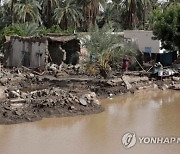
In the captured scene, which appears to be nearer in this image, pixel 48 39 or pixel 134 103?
pixel 134 103

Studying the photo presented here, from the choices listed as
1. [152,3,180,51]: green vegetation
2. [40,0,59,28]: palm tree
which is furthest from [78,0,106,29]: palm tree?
[152,3,180,51]: green vegetation

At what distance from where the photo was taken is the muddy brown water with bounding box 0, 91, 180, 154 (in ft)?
41.8

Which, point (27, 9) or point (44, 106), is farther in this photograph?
point (27, 9)

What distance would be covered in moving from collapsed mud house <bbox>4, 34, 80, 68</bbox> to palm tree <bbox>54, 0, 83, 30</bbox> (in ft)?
32.5

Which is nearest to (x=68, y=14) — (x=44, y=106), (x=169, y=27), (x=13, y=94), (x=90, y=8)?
(x=90, y=8)

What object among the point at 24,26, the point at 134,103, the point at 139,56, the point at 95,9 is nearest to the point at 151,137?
the point at 134,103

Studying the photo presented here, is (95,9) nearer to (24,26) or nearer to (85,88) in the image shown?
(24,26)

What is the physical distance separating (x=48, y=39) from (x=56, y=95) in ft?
36.3

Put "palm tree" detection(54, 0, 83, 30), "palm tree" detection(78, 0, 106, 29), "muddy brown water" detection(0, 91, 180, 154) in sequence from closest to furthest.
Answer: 1. "muddy brown water" detection(0, 91, 180, 154)
2. "palm tree" detection(78, 0, 106, 29)
3. "palm tree" detection(54, 0, 83, 30)

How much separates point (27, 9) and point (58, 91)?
21.8 metres

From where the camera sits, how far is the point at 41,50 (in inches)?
1098

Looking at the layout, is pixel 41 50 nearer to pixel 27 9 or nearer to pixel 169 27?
pixel 169 27

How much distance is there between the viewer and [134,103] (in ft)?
67.3

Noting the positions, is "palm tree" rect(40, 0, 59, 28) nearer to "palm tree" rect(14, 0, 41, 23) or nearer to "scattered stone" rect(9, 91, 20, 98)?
"palm tree" rect(14, 0, 41, 23)
